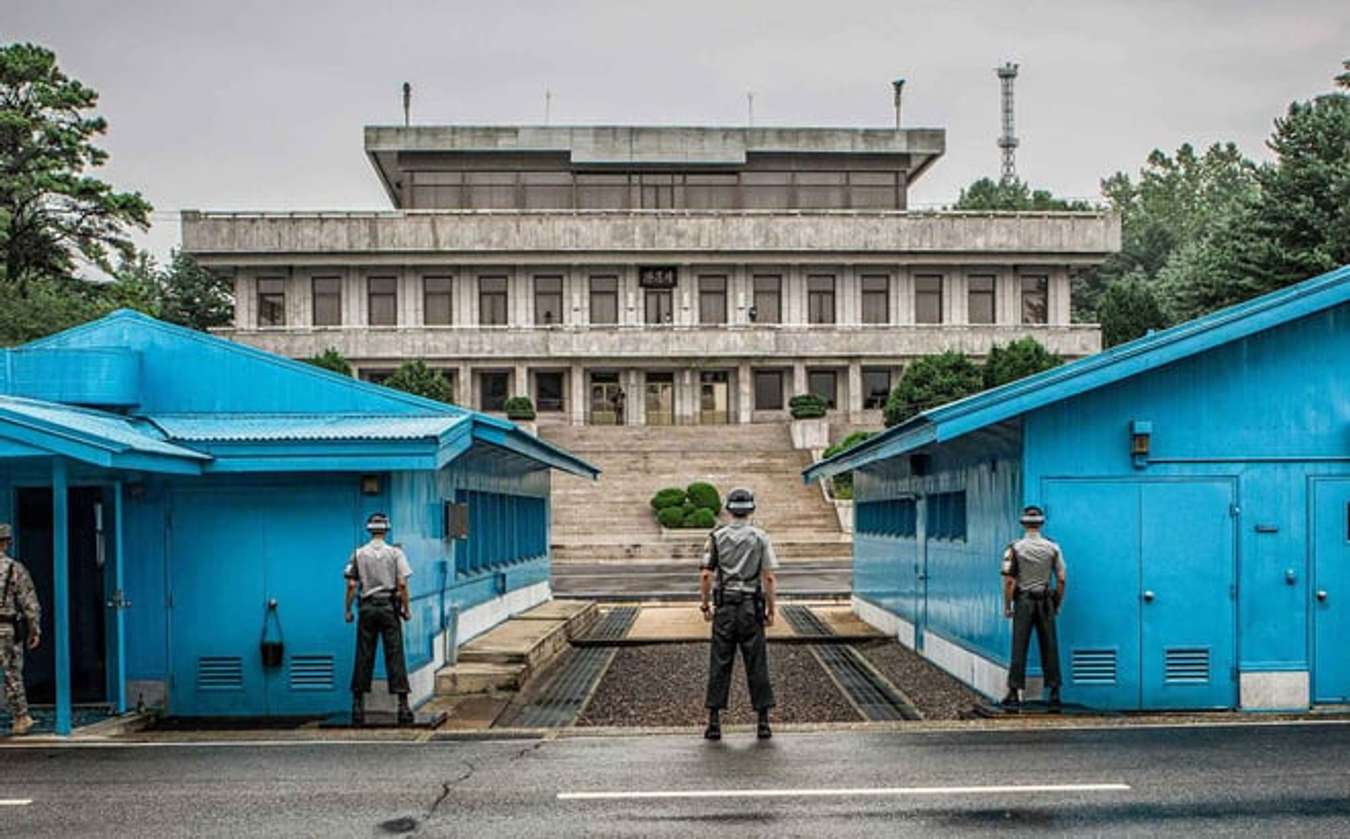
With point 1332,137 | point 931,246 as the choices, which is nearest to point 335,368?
point 931,246

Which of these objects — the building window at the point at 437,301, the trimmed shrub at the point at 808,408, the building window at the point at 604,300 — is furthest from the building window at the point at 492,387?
the trimmed shrub at the point at 808,408

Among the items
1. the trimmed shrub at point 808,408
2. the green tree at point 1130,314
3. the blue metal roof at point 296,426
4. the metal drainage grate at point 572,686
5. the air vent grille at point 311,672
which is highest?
the green tree at point 1130,314

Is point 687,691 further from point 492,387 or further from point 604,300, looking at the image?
point 492,387

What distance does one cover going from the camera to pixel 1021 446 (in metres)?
14.0

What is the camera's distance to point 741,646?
1202cm

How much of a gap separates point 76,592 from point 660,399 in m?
50.9

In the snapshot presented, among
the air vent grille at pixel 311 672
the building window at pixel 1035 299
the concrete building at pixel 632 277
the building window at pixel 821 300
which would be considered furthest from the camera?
the building window at pixel 1035 299

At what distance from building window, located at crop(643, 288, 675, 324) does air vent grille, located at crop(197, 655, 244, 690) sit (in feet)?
171

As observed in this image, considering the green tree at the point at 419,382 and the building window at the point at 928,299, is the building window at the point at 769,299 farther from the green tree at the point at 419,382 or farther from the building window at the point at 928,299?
the green tree at the point at 419,382

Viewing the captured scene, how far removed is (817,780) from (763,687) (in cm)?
202

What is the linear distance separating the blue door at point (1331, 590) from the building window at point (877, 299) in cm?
5258

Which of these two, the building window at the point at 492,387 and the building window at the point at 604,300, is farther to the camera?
the building window at the point at 604,300

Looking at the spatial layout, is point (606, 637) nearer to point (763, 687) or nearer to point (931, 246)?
point (763, 687)

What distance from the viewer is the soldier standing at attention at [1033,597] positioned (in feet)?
43.7
